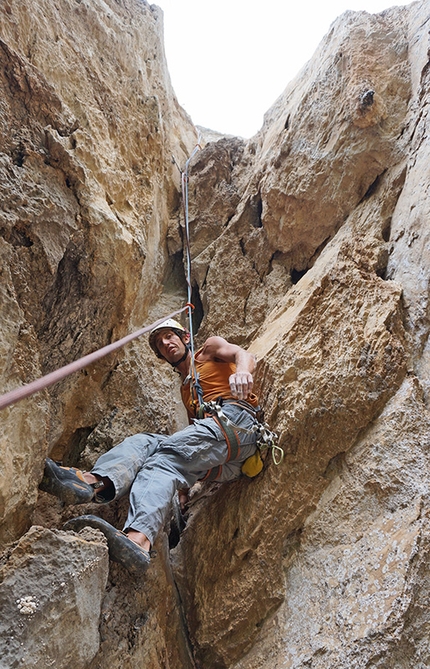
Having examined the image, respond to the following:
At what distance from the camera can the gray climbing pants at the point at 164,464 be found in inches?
86.7

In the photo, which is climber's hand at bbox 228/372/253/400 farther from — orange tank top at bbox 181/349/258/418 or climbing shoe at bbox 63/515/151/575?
climbing shoe at bbox 63/515/151/575

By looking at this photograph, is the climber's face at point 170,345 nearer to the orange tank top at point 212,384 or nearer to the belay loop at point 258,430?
the orange tank top at point 212,384

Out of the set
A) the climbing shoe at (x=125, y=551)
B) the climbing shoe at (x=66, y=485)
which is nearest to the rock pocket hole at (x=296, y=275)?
the climbing shoe at (x=66, y=485)

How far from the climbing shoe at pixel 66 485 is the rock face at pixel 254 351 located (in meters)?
0.12

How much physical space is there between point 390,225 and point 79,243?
2521 millimetres

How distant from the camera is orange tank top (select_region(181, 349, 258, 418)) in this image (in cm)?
303

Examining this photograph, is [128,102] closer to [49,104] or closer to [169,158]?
[169,158]

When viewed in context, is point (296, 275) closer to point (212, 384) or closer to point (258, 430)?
point (212, 384)

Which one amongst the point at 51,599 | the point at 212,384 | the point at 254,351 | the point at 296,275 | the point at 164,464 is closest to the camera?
the point at 51,599

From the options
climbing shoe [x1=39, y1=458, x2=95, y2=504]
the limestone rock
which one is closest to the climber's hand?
climbing shoe [x1=39, y1=458, x2=95, y2=504]

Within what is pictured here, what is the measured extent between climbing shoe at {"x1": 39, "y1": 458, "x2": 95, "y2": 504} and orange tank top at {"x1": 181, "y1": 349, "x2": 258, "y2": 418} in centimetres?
96

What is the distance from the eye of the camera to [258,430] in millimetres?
2812

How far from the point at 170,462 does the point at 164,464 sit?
0.15 feet

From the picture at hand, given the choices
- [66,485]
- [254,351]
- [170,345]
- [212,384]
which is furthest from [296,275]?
[66,485]
